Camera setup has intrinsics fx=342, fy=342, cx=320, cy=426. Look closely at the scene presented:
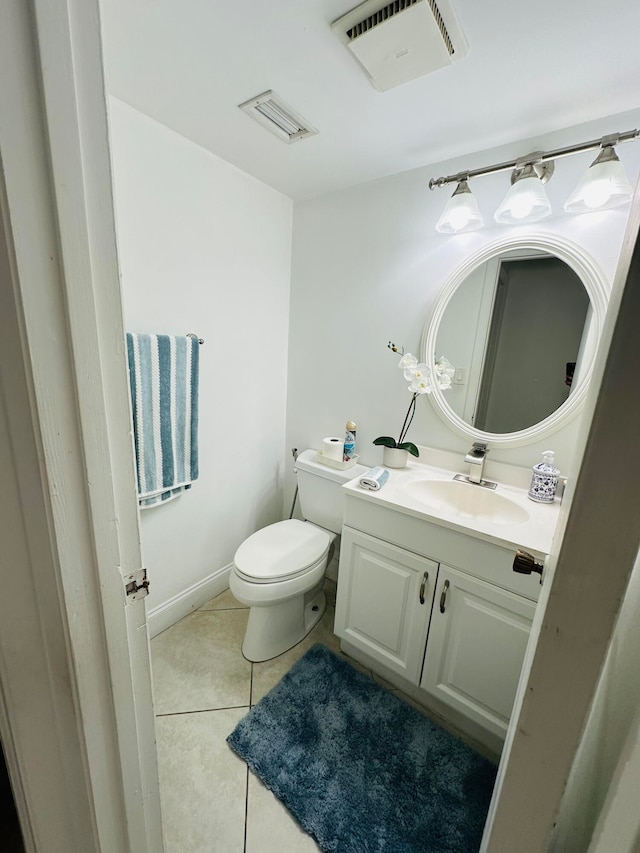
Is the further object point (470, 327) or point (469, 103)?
point (470, 327)

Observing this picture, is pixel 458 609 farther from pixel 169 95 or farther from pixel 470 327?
pixel 169 95

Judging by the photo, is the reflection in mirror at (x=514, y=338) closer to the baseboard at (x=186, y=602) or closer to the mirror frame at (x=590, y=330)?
the mirror frame at (x=590, y=330)

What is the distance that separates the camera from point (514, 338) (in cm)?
141

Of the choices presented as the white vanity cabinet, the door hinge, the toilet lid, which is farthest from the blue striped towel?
the door hinge

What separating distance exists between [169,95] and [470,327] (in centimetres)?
138

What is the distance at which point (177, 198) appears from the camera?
1391mm

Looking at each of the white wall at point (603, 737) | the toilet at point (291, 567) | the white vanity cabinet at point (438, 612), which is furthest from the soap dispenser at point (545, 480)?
the white wall at point (603, 737)

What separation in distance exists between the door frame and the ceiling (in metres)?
0.73

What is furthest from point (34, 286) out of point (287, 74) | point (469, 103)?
point (469, 103)

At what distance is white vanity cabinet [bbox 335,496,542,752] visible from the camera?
111cm

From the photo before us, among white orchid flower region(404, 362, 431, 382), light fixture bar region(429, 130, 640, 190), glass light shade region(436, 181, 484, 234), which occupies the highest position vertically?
light fixture bar region(429, 130, 640, 190)

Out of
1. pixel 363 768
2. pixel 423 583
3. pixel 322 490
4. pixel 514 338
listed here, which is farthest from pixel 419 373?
pixel 363 768

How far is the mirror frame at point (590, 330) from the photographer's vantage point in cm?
124

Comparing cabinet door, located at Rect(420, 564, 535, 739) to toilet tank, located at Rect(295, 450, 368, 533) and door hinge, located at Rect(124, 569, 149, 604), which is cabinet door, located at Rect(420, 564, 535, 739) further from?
door hinge, located at Rect(124, 569, 149, 604)
